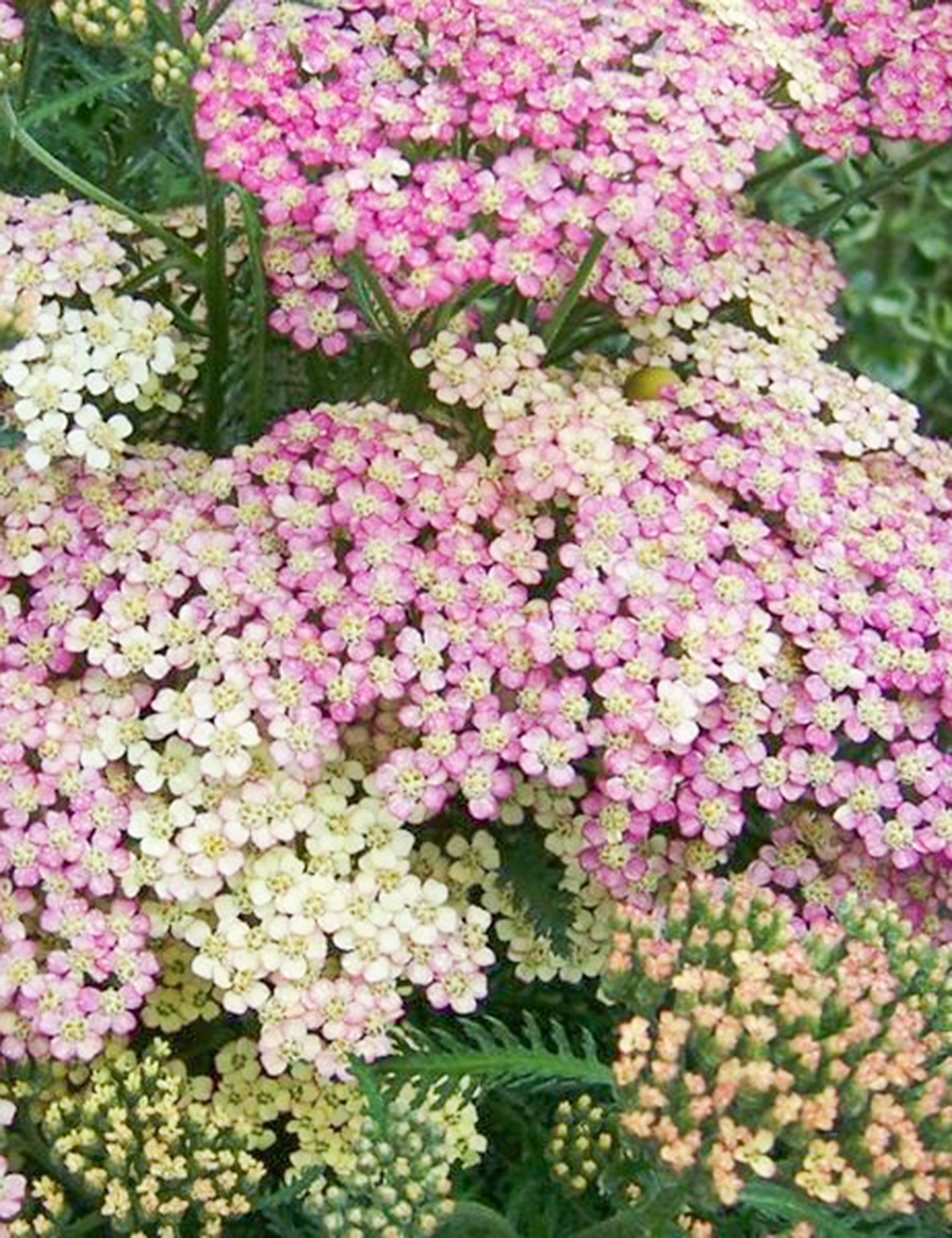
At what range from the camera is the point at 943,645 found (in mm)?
1670

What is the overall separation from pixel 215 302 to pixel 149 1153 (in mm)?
685

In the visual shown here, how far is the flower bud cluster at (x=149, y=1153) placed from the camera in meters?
1.47

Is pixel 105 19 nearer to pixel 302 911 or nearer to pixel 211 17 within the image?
pixel 211 17

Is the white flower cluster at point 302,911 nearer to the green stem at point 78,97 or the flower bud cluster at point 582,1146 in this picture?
the flower bud cluster at point 582,1146

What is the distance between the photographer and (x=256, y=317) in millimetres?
1749

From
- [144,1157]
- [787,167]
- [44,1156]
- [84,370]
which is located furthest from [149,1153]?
[787,167]

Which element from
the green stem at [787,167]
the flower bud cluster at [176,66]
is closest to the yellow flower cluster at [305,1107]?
the flower bud cluster at [176,66]

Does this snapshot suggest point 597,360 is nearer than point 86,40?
No

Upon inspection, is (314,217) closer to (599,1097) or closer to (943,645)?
(943,645)

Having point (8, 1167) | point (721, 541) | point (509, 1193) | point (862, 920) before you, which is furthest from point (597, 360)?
point (8, 1167)

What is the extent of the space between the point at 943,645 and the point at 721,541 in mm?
192

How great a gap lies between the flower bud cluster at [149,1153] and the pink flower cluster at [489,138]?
0.59 meters

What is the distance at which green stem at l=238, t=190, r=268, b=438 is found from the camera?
171 centimetres

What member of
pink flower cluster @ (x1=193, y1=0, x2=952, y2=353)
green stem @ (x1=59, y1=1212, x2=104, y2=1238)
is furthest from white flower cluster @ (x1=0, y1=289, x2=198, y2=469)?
green stem @ (x1=59, y1=1212, x2=104, y2=1238)
